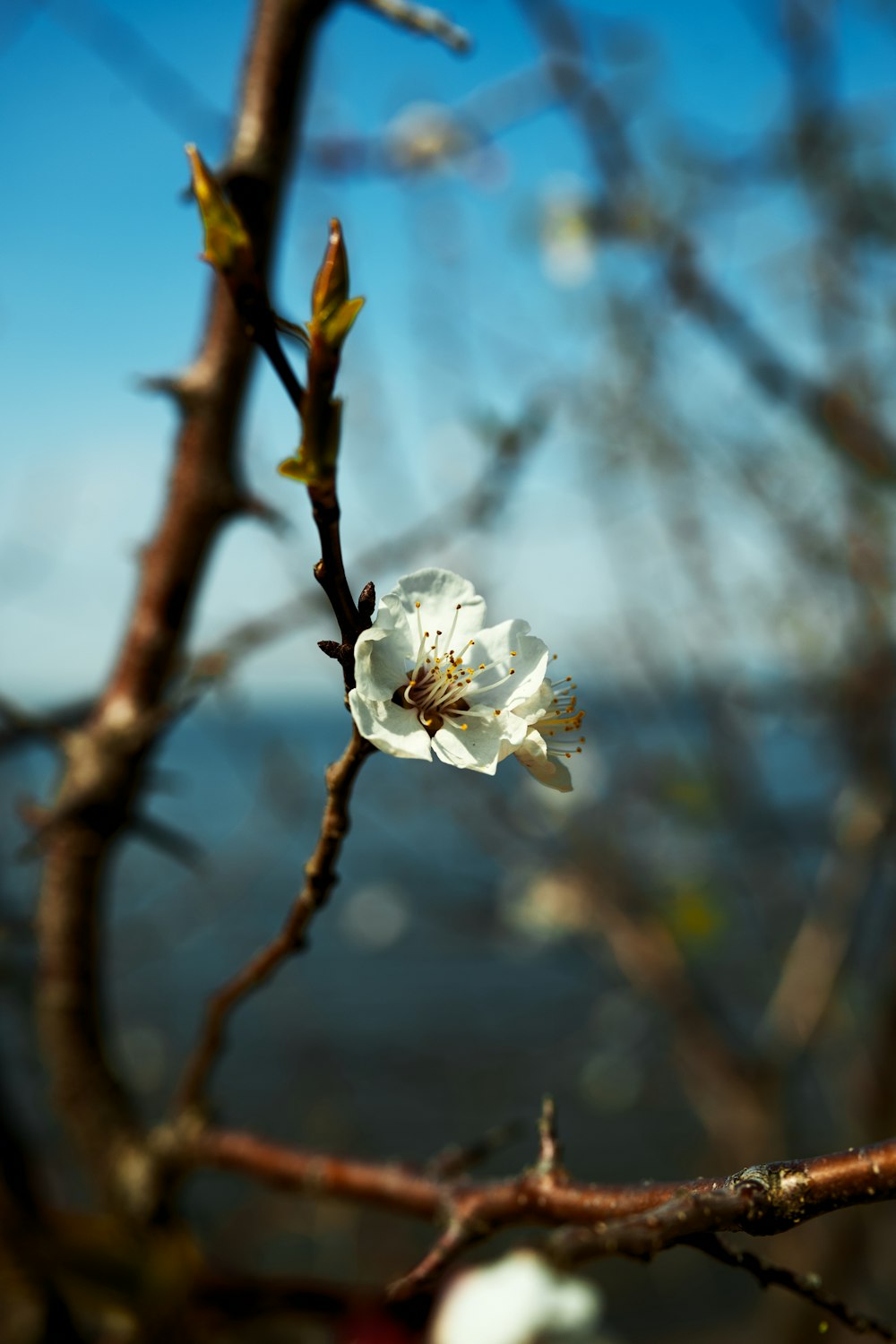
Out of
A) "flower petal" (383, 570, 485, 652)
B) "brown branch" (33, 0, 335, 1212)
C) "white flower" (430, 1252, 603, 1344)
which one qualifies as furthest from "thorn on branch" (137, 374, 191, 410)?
"white flower" (430, 1252, 603, 1344)

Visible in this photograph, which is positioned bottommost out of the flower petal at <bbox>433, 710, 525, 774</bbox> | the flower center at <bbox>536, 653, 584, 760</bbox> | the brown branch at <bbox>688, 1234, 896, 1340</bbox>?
the brown branch at <bbox>688, 1234, 896, 1340</bbox>

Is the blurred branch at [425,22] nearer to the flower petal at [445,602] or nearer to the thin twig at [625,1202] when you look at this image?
the flower petal at [445,602]

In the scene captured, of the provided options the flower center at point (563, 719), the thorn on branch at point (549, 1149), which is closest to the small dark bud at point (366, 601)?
the flower center at point (563, 719)

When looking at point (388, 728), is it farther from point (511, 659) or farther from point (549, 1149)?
point (549, 1149)

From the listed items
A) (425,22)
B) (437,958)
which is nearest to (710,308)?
(425,22)

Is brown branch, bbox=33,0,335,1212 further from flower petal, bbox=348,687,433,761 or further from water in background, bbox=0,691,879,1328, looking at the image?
flower petal, bbox=348,687,433,761
